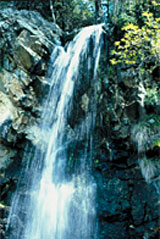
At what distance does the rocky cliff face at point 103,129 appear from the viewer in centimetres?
582

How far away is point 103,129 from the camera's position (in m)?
6.91

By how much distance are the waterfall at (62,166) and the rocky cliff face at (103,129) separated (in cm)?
28

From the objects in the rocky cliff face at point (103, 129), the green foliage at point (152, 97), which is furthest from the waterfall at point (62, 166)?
the green foliage at point (152, 97)

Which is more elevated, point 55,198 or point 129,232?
point 55,198

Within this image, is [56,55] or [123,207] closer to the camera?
[123,207]

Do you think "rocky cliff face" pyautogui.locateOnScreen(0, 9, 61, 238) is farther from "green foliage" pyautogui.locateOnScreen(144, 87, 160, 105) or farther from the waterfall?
"green foliage" pyautogui.locateOnScreen(144, 87, 160, 105)

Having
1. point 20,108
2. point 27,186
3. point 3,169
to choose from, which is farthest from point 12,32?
point 27,186

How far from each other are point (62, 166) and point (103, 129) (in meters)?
1.99

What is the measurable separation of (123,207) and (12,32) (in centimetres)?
829

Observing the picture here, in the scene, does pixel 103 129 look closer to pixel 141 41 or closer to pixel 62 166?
pixel 62 166

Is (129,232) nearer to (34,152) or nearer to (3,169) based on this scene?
(34,152)

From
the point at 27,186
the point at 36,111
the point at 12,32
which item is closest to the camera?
the point at 27,186

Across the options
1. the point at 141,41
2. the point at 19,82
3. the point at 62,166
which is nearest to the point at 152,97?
the point at 141,41

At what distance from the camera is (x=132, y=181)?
20.0 feet
